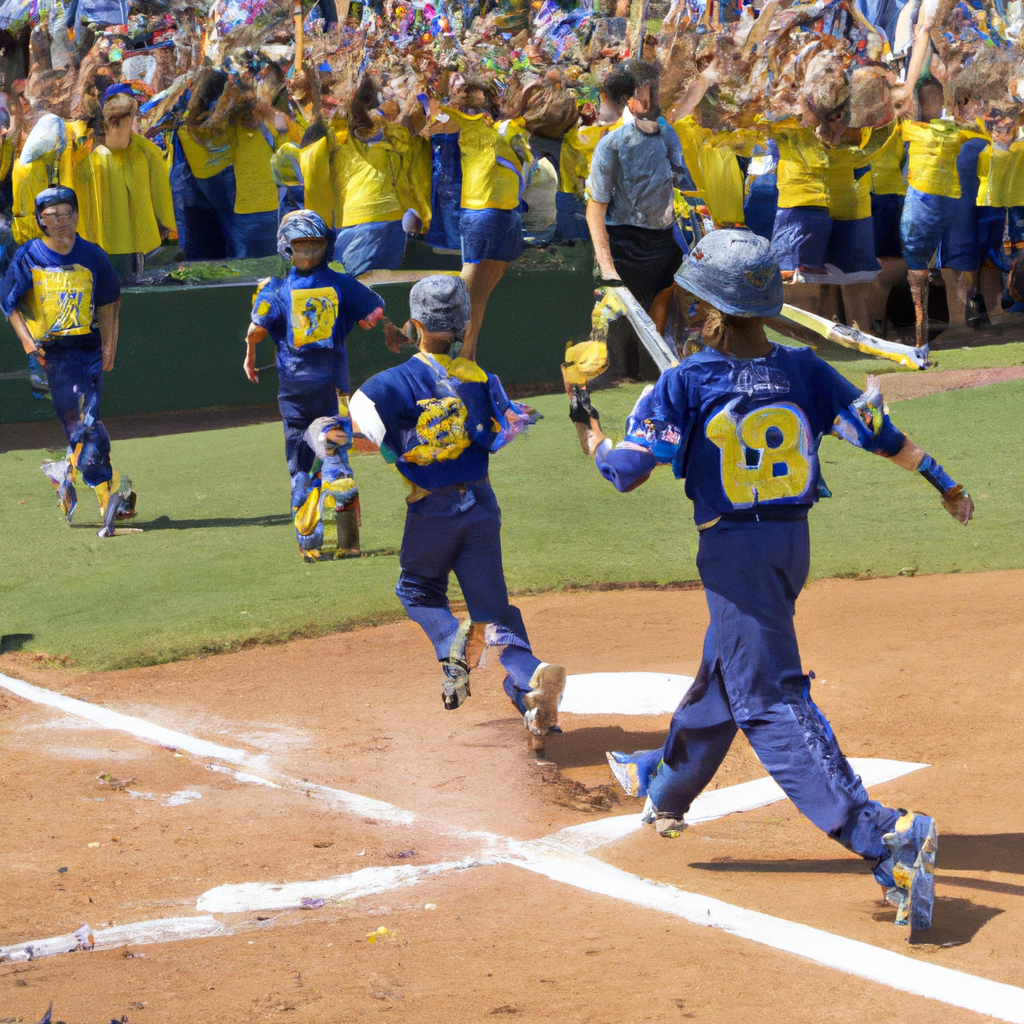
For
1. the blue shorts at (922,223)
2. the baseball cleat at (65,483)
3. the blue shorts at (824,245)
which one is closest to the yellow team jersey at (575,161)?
the blue shorts at (824,245)

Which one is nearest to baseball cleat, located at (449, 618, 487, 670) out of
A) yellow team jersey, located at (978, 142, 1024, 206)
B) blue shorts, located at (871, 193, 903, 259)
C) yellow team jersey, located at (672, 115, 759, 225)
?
yellow team jersey, located at (672, 115, 759, 225)

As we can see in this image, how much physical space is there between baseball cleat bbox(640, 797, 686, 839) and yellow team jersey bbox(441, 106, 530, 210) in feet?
30.6

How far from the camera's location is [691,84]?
46.4 ft

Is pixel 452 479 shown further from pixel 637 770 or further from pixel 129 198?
pixel 129 198

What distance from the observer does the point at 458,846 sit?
4766mm

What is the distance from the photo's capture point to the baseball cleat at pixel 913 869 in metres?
3.81

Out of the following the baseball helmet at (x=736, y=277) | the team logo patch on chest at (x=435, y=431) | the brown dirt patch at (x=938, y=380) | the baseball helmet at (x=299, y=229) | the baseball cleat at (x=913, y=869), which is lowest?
the baseball cleat at (x=913, y=869)

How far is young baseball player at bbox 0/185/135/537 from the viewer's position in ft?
32.0

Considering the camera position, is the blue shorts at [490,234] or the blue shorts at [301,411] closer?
the blue shorts at [301,411]

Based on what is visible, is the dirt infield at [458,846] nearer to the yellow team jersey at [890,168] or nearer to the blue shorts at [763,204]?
the blue shorts at [763,204]

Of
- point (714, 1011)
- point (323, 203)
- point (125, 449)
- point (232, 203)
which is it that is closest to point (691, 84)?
point (323, 203)

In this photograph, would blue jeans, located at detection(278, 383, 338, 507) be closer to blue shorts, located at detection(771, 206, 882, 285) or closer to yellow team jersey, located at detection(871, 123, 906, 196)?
blue shorts, located at detection(771, 206, 882, 285)

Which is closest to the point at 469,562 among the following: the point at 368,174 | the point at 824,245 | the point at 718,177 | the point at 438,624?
the point at 438,624

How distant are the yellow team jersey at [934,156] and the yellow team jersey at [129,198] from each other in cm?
820
